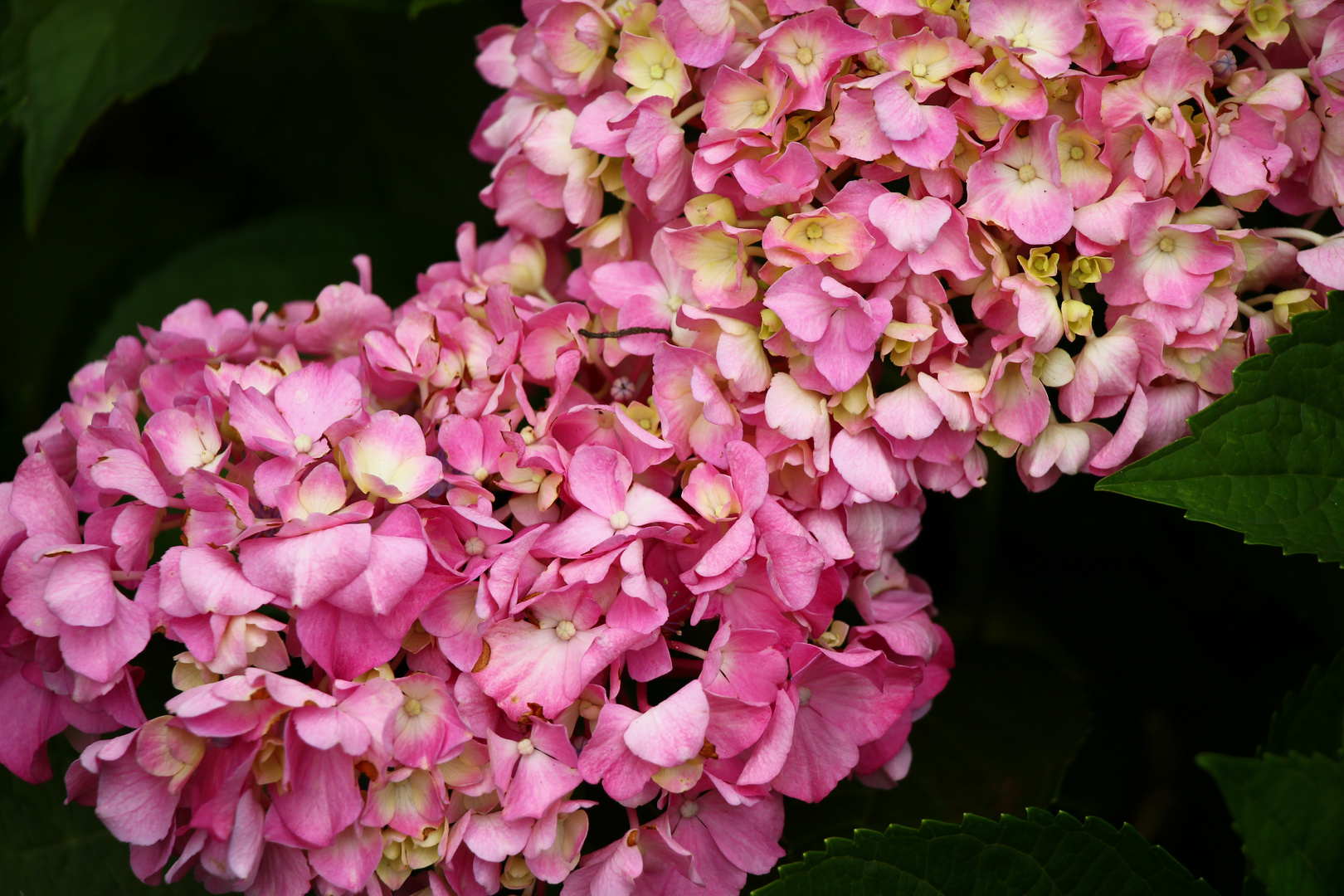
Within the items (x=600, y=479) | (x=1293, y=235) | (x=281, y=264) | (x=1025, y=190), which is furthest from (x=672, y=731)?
(x=281, y=264)

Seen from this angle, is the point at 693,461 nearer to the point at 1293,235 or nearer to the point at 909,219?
the point at 909,219

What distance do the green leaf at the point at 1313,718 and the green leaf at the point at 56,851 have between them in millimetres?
741

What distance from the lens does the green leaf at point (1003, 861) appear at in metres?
0.63

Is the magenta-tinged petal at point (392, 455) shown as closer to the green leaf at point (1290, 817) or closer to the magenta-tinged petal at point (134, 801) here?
the magenta-tinged petal at point (134, 801)

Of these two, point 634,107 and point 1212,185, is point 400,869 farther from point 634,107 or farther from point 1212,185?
point 1212,185

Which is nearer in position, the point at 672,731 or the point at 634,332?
the point at 672,731

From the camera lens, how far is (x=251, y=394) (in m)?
0.60

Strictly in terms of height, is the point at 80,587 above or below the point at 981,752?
above

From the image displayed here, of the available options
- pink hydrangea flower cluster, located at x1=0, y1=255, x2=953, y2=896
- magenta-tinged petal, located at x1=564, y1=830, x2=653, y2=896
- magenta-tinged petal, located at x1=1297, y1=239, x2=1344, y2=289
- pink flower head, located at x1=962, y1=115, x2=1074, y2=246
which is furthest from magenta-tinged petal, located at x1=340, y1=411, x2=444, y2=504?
magenta-tinged petal, located at x1=1297, y1=239, x2=1344, y2=289

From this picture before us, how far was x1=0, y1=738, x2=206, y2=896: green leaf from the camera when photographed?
757mm

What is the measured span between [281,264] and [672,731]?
31.3 inches

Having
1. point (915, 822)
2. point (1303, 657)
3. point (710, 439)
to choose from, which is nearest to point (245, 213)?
point (710, 439)

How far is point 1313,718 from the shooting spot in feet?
2.19

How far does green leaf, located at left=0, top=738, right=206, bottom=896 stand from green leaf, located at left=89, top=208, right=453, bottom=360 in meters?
0.48
